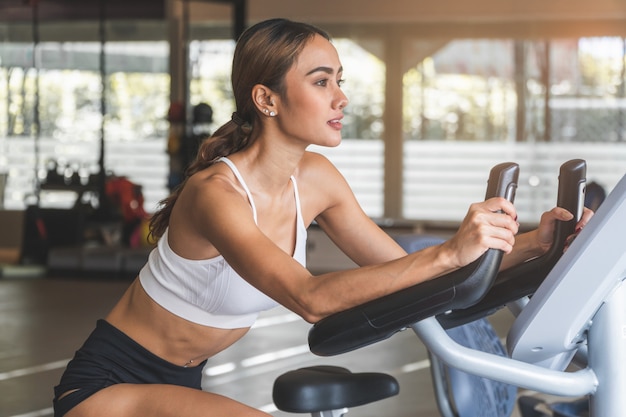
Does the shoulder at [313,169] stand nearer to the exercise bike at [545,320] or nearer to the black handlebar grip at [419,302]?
the exercise bike at [545,320]

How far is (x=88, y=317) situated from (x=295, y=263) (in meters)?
5.58

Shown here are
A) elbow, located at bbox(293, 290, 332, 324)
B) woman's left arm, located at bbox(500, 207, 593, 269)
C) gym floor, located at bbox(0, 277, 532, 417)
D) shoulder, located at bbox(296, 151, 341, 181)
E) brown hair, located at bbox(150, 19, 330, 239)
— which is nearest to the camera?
elbow, located at bbox(293, 290, 332, 324)

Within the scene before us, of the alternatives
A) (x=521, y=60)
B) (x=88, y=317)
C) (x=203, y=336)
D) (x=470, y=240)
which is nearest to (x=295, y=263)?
(x=470, y=240)

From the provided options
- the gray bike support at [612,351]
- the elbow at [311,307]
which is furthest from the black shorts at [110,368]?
the gray bike support at [612,351]

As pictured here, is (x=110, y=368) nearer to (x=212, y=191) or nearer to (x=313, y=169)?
(x=212, y=191)

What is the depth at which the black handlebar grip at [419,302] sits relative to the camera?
1108 mm

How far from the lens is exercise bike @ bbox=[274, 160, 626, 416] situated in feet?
3.67

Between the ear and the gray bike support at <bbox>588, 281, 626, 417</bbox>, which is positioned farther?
the ear

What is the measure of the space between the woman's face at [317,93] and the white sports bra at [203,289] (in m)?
0.17

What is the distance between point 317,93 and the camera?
60.9 inches

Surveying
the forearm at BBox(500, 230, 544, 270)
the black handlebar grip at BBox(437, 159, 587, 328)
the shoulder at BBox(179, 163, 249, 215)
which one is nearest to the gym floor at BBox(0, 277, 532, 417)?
the shoulder at BBox(179, 163, 249, 215)

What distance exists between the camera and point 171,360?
5.78 feet

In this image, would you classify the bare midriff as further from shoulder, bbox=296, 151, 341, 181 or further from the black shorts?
shoulder, bbox=296, 151, 341, 181

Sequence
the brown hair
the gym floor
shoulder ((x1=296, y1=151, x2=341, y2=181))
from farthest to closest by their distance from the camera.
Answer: the gym floor, shoulder ((x1=296, y1=151, x2=341, y2=181)), the brown hair
